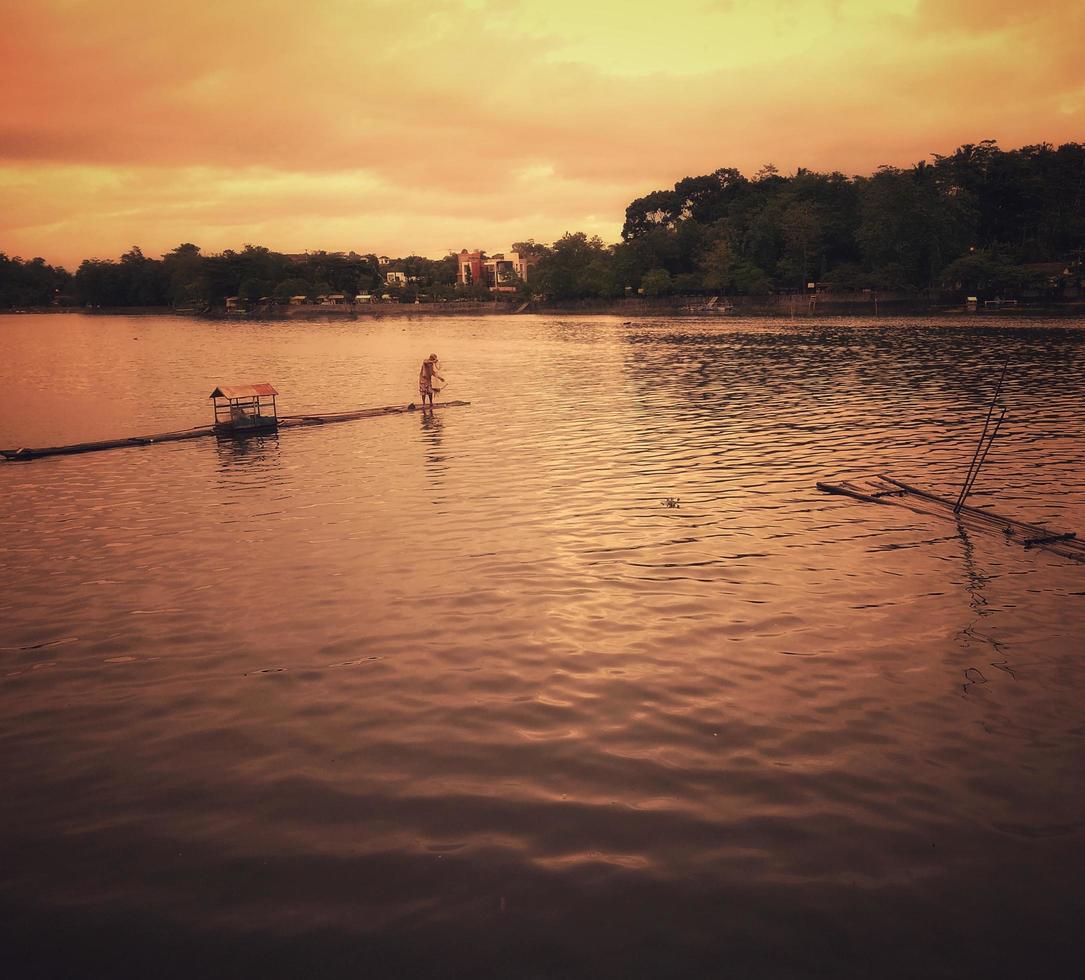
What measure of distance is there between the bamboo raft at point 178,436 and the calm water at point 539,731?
226 inches

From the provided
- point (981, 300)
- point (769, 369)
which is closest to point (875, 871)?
point (769, 369)

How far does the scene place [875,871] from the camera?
618cm

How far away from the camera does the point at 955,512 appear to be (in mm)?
16359

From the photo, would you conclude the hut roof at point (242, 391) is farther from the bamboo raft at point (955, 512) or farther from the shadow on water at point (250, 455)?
the bamboo raft at point (955, 512)

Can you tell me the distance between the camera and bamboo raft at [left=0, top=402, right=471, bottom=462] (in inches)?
995

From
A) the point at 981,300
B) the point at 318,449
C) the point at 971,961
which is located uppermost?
the point at 981,300

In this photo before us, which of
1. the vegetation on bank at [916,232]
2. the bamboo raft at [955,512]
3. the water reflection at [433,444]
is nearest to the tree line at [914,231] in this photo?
the vegetation on bank at [916,232]

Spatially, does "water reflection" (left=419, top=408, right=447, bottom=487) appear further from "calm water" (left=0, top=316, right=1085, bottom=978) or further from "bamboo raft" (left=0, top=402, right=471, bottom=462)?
"calm water" (left=0, top=316, right=1085, bottom=978)

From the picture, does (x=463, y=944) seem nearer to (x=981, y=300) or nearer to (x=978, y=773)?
(x=978, y=773)

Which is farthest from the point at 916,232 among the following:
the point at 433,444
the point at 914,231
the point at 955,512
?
the point at 955,512

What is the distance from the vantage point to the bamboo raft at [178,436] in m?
25.3

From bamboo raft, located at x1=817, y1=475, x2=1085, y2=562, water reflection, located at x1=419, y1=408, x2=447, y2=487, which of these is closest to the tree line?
water reflection, located at x1=419, y1=408, x2=447, y2=487

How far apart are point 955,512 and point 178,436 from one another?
25163 mm

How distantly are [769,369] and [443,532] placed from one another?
3791cm
